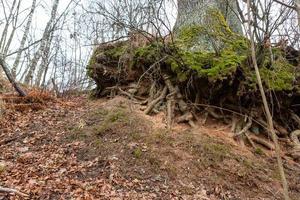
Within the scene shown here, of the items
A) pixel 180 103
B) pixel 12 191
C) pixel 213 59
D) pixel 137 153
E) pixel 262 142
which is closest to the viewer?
pixel 12 191

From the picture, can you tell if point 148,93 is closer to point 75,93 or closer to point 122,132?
point 122,132

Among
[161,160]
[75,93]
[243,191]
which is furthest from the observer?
[75,93]

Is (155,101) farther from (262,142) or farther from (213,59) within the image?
(262,142)

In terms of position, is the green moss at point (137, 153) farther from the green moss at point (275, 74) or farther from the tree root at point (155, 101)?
the green moss at point (275, 74)

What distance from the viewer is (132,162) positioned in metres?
5.30

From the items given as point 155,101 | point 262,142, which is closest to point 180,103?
point 155,101

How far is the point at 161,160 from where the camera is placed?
5.35 meters

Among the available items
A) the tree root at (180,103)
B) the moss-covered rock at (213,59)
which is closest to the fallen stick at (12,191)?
the tree root at (180,103)

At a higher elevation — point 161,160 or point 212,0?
point 212,0

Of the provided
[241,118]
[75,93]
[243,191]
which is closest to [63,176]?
[243,191]

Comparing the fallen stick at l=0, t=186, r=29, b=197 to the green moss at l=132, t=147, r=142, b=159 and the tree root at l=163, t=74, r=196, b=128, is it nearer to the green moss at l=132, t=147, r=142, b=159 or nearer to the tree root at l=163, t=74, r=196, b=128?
the green moss at l=132, t=147, r=142, b=159

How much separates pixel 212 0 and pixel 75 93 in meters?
5.73

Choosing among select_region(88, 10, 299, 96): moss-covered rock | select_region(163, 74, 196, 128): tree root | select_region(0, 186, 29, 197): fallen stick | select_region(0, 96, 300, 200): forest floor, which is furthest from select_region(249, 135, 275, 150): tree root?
select_region(0, 186, 29, 197): fallen stick

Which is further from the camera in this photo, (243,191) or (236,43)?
(236,43)
